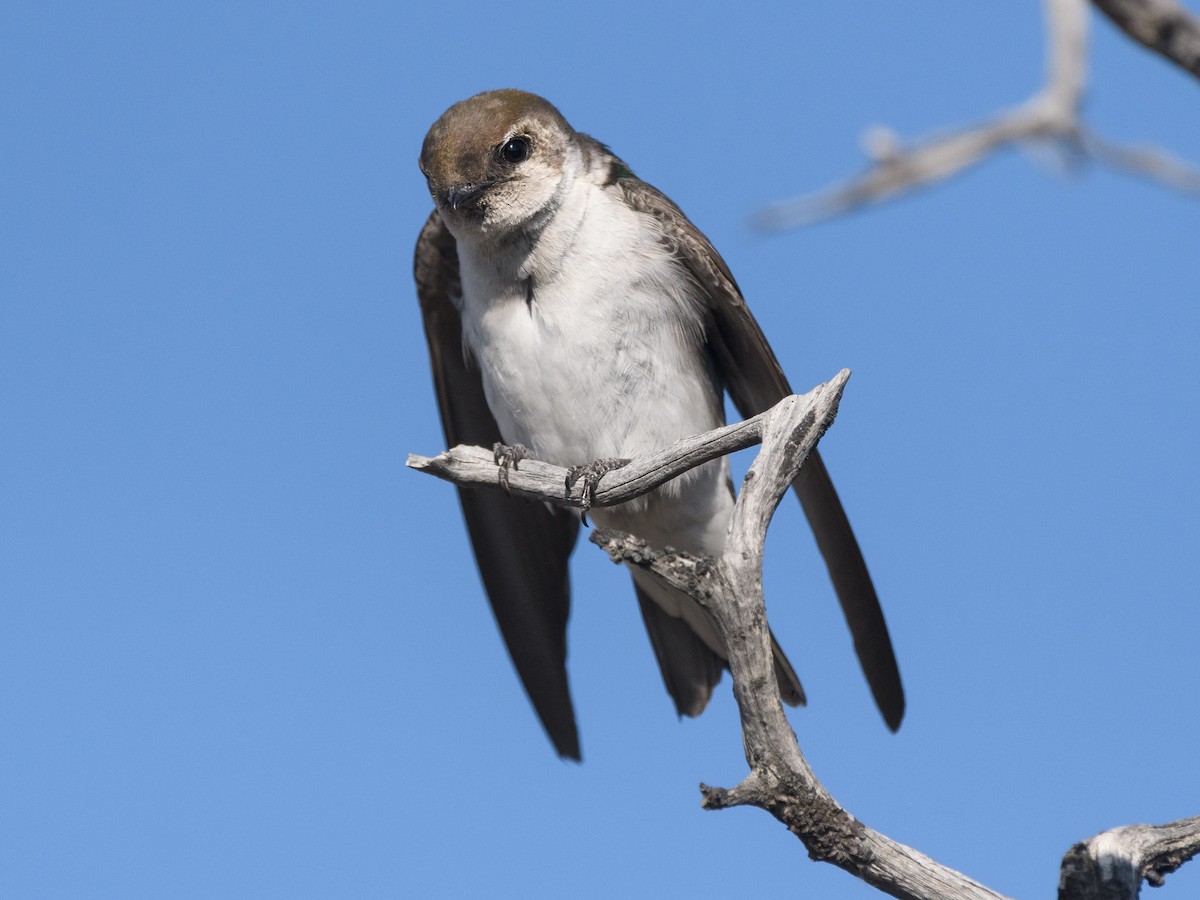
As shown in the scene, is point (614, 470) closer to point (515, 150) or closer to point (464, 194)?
point (464, 194)

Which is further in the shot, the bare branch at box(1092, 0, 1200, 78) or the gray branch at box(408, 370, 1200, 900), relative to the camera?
the gray branch at box(408, 370, 1200, 900)

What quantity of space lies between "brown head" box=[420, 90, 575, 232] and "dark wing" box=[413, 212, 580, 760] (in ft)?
4.34

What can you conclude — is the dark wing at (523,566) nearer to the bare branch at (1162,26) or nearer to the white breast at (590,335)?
the white breast at (590,335)

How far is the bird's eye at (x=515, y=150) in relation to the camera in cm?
610

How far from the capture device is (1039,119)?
2.03 metres

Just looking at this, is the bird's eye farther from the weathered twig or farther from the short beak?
the weathered twig

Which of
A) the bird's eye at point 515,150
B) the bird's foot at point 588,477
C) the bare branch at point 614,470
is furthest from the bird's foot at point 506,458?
the bird's eye at point 515,150

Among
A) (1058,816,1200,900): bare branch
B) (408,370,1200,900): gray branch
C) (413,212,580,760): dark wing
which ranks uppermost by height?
(413,212,580,760): dark wing

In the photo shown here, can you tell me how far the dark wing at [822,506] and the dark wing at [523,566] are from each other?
1491 mm

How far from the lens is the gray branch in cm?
403

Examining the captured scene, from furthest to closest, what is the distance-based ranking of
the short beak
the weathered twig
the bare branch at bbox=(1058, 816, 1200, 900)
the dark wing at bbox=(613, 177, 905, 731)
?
the dark wing at bbox=(613, 177, 905, 731), the short beak, the weathered twig, the bare branch at bbox=(1058, 816, 1200, 900)

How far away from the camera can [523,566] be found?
294 inches

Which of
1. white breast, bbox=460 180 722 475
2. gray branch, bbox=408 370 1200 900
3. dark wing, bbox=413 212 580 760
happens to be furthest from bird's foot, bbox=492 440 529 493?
dark wing, bbox=413 212 580 760

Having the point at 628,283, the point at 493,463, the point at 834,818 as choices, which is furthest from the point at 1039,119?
the point at 628,283
